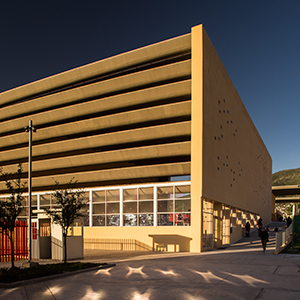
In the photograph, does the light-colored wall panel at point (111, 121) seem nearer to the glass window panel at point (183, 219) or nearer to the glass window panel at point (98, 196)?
the glass window panel at point (98, 196)

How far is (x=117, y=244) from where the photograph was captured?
33312 millimetres

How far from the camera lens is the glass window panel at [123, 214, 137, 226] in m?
33.4

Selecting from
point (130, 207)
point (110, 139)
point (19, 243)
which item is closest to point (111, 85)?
point (110, 139)

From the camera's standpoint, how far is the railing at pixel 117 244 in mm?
31938

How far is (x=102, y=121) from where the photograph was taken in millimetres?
37625

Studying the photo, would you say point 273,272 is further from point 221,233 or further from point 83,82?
point 83,82

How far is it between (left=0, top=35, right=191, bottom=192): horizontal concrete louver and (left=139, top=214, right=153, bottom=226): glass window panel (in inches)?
161

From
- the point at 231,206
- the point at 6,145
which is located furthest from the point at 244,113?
the point at 6,145

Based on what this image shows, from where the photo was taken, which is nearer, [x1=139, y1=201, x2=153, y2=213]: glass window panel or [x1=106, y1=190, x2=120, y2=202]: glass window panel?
[x1=139, y1=201, x2=153, y2=213]: glass window panel

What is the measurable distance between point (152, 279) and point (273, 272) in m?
5.41

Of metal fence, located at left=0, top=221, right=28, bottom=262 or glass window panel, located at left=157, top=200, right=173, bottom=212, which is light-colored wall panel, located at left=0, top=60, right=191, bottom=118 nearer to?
glass window panel, located at left=157, top=200, right=173, bottom=212

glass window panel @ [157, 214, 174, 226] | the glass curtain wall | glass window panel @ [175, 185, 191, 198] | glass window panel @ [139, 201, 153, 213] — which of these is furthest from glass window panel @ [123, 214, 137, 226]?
glass window panel @ [175, 185, 191, 198]

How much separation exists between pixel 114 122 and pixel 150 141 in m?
4.52

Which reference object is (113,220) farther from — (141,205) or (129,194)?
(141,205)
